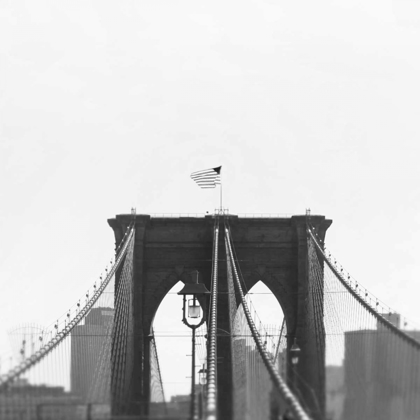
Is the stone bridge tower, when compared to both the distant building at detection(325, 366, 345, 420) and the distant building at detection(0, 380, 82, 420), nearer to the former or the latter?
Answer: the distant building at detection(325, 366, 345, 420)

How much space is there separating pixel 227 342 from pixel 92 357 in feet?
56.3

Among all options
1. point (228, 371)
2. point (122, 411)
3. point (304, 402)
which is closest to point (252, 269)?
point (228, 371)

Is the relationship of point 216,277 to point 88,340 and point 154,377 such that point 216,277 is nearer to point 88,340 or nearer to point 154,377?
point 154,377

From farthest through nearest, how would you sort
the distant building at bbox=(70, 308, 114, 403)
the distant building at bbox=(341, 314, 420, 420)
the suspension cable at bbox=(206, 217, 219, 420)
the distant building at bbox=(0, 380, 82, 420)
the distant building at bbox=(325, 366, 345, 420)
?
A: the distant building at bbox=(70, 308, 114, 403)
the distant building at bbox=(341, 314, 420, 420)
the distant building at bbox=(325, 366, 345, 420)
the distant building at bbox=(0, 380, 82, 420)
the suspension cable at bbox=(206, 217, 219, 420)

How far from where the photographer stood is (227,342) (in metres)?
52.3

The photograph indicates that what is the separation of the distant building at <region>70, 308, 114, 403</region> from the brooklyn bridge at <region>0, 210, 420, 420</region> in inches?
3.4

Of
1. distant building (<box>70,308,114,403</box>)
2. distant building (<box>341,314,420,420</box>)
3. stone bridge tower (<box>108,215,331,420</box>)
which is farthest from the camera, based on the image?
stone bridge tower (<box>108,215,331,420</box>)

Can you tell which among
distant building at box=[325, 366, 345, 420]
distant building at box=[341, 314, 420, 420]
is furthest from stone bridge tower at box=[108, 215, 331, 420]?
distant building at box=[325, 366, 345, 420]

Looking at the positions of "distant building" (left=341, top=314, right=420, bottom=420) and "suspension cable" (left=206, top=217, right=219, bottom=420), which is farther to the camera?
"distant building" (left=341, top=314, right=420, bottom=420)

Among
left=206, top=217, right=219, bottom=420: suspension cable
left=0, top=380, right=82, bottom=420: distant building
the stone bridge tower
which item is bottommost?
left=0, top=380, right=82, bottom=420: distant building

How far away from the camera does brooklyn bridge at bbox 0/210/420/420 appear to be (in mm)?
20281

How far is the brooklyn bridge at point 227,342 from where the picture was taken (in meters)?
20.3

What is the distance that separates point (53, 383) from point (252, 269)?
121 feet

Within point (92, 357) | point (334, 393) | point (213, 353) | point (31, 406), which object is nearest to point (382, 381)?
point (334, 393)
